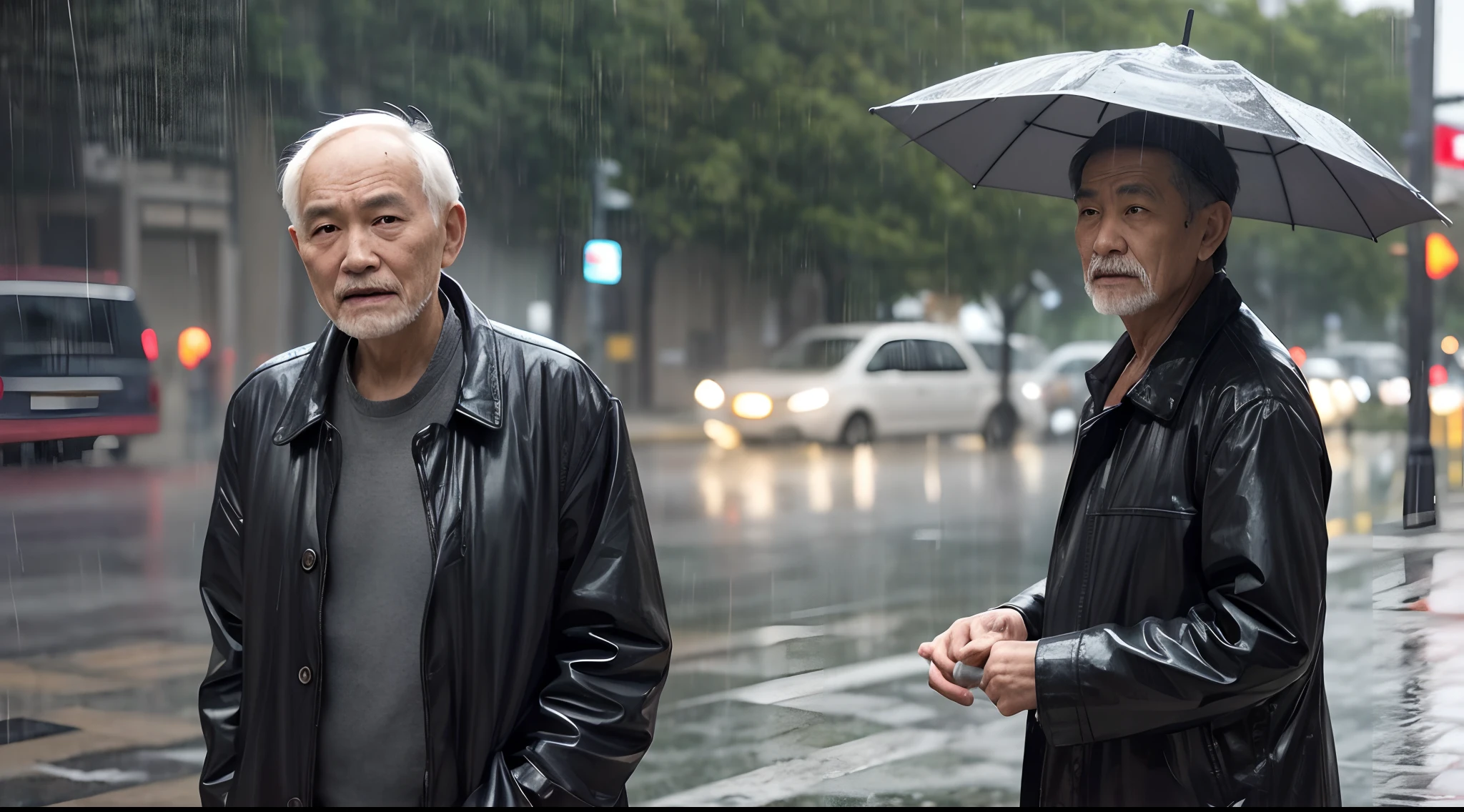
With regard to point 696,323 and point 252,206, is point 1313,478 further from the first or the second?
point 696,323

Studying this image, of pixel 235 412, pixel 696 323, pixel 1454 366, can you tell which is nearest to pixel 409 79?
pixel 696 323

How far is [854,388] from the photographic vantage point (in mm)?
19672

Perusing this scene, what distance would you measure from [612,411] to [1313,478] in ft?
3.85

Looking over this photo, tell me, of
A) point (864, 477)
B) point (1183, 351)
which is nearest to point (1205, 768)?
point (1183, 351)

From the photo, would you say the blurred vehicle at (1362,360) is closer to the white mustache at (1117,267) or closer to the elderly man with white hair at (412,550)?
the white mustache at (1117,267)

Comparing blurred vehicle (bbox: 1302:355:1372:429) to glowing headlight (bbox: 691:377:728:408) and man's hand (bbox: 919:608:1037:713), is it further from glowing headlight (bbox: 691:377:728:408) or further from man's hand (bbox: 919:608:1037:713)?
man's hand (bbox: 919:608:1037:713)

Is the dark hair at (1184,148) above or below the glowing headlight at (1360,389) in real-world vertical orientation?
above

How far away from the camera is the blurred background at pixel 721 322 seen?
650cm

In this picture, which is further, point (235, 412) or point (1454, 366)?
point (1454, 366)

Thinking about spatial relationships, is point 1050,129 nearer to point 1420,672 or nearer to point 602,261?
point 1420,672

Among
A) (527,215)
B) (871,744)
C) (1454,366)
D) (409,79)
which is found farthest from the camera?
(527,215)

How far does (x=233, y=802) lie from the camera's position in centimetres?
239

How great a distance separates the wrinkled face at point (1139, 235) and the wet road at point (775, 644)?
248 cm

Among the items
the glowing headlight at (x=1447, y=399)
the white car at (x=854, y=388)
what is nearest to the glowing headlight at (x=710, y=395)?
the white car at (x=854, y=388)
